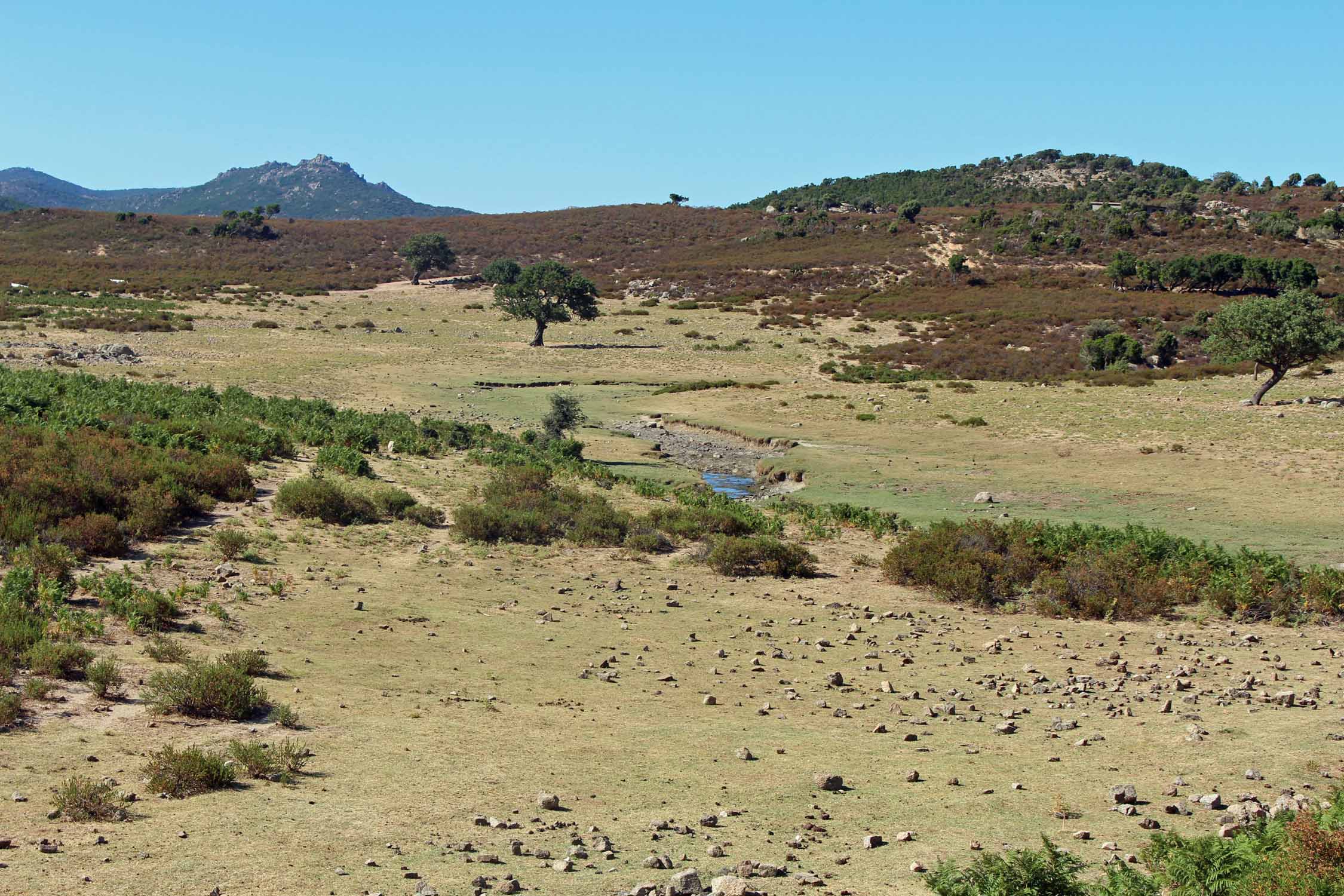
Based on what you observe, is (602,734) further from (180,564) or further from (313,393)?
(313,393)

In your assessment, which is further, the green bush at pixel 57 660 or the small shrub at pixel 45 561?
the small shrub at pixel 45 561

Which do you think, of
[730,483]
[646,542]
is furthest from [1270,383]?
[646,542]

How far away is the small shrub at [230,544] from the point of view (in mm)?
15609

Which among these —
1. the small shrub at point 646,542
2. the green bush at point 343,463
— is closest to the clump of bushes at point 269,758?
the small shrub at point 646,542

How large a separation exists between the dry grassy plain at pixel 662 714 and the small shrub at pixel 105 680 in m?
0.19

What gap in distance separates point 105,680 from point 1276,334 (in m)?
38.1

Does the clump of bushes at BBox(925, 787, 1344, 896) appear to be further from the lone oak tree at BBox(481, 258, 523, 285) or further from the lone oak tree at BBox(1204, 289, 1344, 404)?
the lone oak tree at BBox(481, 258, 523, 285)

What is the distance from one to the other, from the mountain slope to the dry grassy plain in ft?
420

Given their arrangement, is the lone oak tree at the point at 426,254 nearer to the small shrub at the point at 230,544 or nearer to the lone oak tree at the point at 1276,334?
Answer: the lone oak tree at the point at 1276,334

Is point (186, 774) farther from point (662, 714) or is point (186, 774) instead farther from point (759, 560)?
point (759, 560)

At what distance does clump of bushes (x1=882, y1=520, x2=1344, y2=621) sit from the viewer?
1531 cm

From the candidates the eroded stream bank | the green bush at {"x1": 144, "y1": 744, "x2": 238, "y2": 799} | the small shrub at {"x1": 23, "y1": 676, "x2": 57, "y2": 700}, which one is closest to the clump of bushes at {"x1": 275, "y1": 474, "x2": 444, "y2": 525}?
the eroded stream bank

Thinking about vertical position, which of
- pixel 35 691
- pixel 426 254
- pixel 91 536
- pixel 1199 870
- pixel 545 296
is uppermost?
pixel 426 254

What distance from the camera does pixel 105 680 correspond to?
32.2 ft
